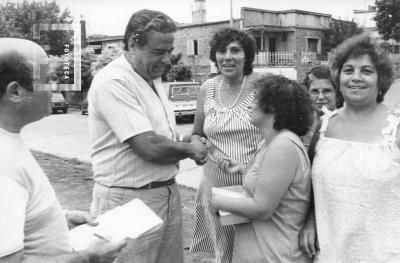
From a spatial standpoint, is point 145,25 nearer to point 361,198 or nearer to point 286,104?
point 286,104

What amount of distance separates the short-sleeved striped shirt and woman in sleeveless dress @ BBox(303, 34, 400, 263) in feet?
3.08

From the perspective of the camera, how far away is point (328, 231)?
236 centimetres

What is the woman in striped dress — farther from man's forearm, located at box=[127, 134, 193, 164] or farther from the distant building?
the distant building

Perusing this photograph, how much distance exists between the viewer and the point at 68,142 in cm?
1393

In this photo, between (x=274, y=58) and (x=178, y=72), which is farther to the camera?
(x=274, y=58)

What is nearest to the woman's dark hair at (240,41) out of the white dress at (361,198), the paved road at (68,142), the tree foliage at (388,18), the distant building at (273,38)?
the white dress at (361,198)

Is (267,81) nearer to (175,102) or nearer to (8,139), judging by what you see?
(8,139)

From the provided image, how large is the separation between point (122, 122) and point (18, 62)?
3.77ft

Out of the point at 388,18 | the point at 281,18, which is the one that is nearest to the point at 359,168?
the point at 388,18

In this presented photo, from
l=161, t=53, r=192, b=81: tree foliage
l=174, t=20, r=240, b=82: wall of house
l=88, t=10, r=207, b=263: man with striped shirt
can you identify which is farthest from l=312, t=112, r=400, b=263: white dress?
l=174, t=20, r=240, b=82: wall of house

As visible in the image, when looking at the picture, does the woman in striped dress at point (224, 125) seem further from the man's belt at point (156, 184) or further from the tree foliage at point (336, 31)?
the tree foliage at point (336, 31)

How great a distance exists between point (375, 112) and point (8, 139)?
168 cm

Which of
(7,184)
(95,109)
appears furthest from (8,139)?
(95,109)

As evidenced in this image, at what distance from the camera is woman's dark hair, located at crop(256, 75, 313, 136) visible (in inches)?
97.8
